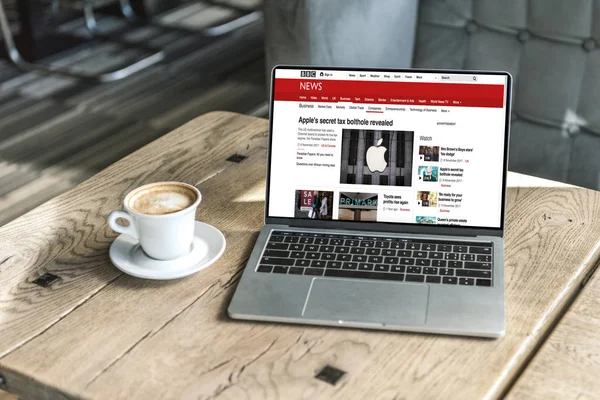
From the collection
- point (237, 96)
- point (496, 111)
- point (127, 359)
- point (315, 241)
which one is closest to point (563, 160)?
point (496, 111)

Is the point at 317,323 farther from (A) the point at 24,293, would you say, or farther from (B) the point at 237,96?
(B) the point at 237,96

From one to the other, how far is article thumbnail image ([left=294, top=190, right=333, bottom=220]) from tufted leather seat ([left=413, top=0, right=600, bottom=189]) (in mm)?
941

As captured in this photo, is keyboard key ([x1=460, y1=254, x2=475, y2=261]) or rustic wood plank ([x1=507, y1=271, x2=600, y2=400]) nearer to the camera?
rustic wood plank ([x1=507, y1=271, x2=600, y2=400])

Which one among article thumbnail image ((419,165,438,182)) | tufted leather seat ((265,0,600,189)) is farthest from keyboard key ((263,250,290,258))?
tufted leather seat ((265,0,600,189))

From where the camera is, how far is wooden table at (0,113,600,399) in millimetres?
775

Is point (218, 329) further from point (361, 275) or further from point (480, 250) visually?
point (480, 250)

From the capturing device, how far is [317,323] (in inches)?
33.9

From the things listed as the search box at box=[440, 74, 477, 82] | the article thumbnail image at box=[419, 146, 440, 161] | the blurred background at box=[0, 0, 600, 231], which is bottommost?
the blurred background at box=[0, 0, 600, 231]

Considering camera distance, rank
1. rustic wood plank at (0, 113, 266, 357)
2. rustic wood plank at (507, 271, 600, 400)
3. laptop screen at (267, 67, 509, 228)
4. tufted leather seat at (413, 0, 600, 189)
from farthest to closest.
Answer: tufted leather seat at (413, 0, 600, 189), laptop screen at (267, 67, 509, 228), rustic wood plank at (0, 113, 266, 357), rustic wood plank at (507, 271, 600, 400)

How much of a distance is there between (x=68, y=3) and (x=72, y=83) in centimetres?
109

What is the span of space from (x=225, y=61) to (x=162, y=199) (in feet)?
9.15

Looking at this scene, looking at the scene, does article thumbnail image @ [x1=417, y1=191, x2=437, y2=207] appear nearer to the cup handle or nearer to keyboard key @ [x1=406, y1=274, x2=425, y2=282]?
keyboard key @ [x1=406, y1=274, x2=425, y2=282]

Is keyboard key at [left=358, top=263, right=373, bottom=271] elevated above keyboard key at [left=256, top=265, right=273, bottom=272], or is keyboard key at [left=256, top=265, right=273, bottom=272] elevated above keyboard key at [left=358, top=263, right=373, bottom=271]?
keyboard key at [left=358, top=263, right=373, bottom=271]

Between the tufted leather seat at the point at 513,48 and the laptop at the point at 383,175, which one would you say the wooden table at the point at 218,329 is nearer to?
the laptop at the point at 383,175
